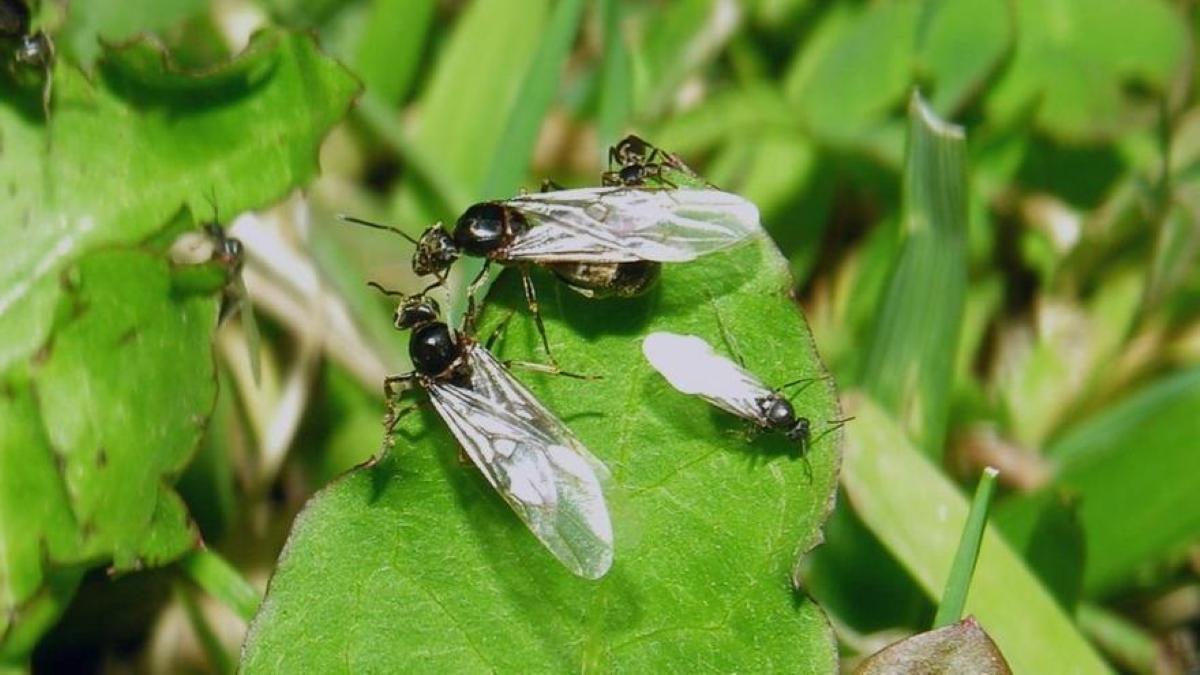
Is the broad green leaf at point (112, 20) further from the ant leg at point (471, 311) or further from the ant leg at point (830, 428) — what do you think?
the ant leg at point (830, 428)

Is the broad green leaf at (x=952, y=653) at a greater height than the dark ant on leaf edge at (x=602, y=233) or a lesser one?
lesser

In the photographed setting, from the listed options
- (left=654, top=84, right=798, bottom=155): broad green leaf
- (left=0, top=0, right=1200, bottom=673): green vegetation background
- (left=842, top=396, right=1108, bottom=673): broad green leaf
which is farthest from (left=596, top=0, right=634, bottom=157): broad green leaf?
(left=842, top=396, right=1108, bottom=673): broad green leaf

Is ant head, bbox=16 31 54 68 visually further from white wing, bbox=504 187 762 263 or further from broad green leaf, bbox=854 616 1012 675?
broad green leaf, bbox=854 616 1012 675

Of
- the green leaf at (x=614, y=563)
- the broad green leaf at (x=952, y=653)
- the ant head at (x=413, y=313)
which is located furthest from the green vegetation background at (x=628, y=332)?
the ant head at (x=413, y=313)

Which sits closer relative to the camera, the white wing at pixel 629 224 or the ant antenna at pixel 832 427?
the ant antenna at pixel 832 427

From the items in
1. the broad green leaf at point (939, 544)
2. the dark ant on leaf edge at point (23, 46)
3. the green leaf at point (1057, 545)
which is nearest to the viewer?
the broad green leaf at point (939, 544)

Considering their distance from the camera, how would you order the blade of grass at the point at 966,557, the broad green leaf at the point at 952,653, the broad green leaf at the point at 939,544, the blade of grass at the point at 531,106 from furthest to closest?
the blade of grass at the point at 531,106
the broad green leaf at the point at 939,544
the blade of grass at the point at 966,557
the broad green leaf at the point at 952,653
